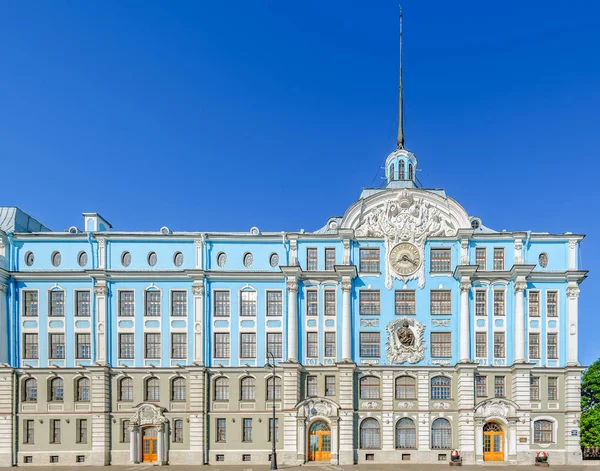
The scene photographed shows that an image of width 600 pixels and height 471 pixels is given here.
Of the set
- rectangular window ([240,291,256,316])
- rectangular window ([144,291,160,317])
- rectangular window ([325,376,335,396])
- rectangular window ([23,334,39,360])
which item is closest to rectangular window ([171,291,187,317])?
rectangular window ([144,291,160,317])

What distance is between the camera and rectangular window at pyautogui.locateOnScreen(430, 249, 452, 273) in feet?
182

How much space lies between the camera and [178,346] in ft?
179

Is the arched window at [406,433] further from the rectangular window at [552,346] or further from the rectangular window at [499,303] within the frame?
the rectangular window at [552,346]

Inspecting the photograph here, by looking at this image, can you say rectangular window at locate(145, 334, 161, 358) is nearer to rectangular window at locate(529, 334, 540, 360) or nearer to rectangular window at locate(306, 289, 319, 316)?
rectangular window at locate(306, 289, 319, 316)

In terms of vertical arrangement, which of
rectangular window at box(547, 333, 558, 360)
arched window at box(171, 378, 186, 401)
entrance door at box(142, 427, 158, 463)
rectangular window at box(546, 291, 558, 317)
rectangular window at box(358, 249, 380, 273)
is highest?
rectangular window at box(358, 249, 380, 273)

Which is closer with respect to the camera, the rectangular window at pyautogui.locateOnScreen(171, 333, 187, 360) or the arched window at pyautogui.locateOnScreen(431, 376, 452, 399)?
the arched window at pyautogui.locateOnScreen(431, 376, 452, 399)

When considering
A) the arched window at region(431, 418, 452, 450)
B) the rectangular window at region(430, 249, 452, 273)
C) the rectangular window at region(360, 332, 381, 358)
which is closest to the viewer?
the arched window at region(431, 418, 452, 450)

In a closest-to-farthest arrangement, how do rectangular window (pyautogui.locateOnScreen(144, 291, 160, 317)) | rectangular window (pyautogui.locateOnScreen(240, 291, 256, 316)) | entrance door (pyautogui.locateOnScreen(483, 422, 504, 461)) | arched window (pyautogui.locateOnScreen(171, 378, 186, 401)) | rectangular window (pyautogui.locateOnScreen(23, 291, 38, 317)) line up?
1. entrance door (pyautogui.locateOnScreen(483, 422, 504, 461))
2. arched window (pyautogui.locateOnScreen(171, 378, 186, 401))
3. rectangular window (pyautogui.locateOnScreen(23, 291, 38, 317))
4. rectangular window (pyautogui.locateOnScreen(144, 291, 160, 317))
5. rectangular window (pyautogui.locateOnScreen(240, 291, 256, 316))

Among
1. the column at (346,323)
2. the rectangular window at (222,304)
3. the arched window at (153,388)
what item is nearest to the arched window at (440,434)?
the column at (346,323)

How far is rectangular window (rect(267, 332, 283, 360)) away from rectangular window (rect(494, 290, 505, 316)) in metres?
19.3

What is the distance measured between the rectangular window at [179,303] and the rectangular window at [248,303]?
511 cm

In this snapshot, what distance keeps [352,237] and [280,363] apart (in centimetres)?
1284

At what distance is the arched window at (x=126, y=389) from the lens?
177 feet

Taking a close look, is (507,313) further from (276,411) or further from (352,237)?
(276,411)
